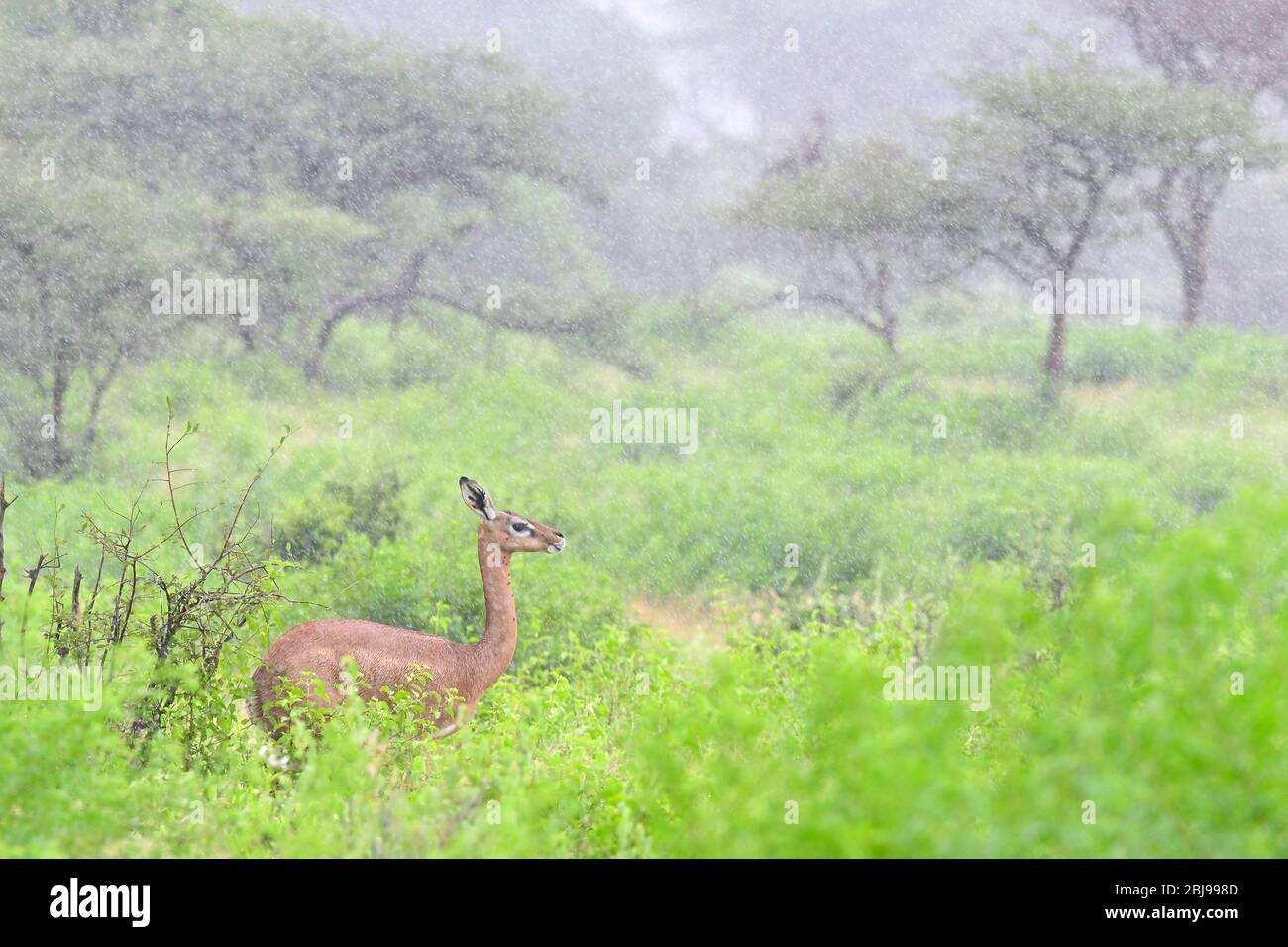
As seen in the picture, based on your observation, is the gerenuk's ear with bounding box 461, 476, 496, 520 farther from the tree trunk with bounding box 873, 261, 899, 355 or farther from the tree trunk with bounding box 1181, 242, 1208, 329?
the tree trunk with bounding box 1181, 242, 1208, 329

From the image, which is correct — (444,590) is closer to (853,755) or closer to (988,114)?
(853,755)

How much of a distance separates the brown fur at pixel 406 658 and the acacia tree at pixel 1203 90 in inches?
593

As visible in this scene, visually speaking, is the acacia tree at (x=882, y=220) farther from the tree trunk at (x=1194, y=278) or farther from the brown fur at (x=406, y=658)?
the brown fur at (x=406, y=658)

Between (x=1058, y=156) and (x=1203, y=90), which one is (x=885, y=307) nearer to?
(x=1058, y=156)

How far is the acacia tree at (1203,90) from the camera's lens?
1958 cm

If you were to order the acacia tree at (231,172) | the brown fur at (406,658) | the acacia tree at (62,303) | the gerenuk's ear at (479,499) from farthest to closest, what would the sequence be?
the acacia tree at (231,172) → the acacia tree at (62,303) → the gerenuk's ear at (479,499) → the brown fur at (406,658)

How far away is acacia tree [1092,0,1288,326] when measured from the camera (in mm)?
19578

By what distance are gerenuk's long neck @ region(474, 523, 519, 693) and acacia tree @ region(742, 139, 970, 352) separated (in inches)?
510

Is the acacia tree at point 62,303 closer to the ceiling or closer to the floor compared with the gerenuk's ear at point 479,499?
closer to the ceiling

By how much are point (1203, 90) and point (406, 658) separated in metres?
16.2

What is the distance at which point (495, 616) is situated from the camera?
7754mm

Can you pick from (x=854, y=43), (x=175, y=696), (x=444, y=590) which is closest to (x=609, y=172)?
(x=854, y=43)

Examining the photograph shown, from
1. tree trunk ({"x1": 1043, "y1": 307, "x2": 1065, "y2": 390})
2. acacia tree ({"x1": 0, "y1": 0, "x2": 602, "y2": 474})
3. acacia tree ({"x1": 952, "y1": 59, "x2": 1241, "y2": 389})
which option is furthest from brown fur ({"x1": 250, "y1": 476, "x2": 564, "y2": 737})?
acacia tree ({"x1": 952, "y1": 59, "x2": 1241, "y2": 389})

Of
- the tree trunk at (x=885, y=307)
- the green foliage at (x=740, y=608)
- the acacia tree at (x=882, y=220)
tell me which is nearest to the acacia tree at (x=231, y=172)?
the green foliage at (x=740, y=608)
